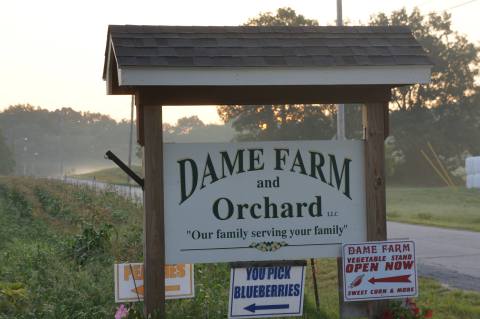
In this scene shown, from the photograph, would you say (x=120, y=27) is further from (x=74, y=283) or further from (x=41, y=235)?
(x=41, y=235)

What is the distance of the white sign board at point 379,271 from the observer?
23.5ft

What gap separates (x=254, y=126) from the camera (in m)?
66.6

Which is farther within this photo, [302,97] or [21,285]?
[21,285]

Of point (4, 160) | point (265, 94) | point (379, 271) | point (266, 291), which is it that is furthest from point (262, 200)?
point (4, 160)

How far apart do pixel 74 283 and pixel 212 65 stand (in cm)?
421

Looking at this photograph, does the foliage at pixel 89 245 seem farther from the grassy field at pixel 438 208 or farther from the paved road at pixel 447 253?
the grassy field at pixel 438 208

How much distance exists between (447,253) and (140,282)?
8.75 m

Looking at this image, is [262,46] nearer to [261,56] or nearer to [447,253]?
[261,56]

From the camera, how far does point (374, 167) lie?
7.23 meters

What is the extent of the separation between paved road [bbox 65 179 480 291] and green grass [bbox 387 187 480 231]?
4.86ft

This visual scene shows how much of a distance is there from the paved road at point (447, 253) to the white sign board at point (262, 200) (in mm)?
4032

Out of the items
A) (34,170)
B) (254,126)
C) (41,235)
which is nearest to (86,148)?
(34,170)

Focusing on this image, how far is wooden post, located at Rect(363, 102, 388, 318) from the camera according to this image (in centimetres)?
722

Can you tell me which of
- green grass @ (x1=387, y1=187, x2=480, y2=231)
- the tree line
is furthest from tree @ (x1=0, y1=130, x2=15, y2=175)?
green grass @ (x1=387, y1=187, x2=480, y2=231)
